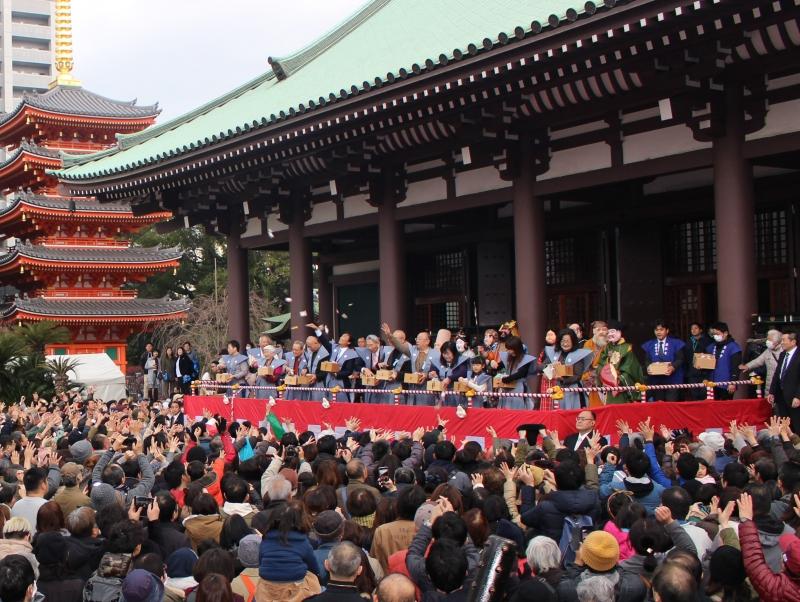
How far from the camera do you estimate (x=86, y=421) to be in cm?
1273

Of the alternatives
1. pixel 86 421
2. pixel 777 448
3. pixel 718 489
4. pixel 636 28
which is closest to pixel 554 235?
pixel 636 28

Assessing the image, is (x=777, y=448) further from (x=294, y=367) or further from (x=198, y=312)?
(x=198, y=312)

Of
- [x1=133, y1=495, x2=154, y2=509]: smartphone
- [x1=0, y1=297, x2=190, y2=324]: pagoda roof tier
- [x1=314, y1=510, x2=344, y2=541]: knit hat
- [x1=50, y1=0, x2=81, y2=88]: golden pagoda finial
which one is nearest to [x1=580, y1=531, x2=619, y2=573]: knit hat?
[x1=314, y1=510, x2=344, y2=541]: knit hat

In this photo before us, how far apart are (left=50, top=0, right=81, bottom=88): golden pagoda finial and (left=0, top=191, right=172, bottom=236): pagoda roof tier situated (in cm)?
603

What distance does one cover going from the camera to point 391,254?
15.9m

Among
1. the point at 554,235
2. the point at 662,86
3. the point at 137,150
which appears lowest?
the point at 554,235

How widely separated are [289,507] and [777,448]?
166 inches

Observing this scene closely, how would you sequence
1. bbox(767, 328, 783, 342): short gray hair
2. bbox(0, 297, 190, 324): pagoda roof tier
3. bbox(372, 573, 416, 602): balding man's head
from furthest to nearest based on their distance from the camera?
bbox(0, 297, 190, 324): pagoda roof tier, bbox(767, 328, 783, 342): short gray hair, bbox(372, 573, 416, 602): balding man's head

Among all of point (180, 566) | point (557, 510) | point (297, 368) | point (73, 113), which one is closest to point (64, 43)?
point (73, 113)

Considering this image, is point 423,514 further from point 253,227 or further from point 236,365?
point 253,227

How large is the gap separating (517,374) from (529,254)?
228 cm

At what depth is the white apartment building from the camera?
79.3 m

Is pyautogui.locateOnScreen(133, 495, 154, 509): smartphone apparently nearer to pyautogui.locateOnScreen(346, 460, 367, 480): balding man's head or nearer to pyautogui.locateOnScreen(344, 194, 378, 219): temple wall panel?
pyautogui.locateOnScreen(346, 460, 367, 480): balding man's head

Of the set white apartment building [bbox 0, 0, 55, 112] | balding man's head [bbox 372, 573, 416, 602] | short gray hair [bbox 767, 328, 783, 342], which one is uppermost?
white apartment building [bbox 0, 0, 55, 112]
